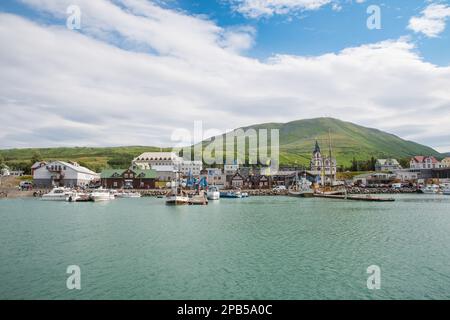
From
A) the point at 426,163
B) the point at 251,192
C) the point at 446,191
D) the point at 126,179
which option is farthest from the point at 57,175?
the point at 426,163

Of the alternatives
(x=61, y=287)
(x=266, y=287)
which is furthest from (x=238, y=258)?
(x=61, y=287)

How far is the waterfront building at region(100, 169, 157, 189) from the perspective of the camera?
394 ft

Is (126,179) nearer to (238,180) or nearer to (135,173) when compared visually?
(135,173)

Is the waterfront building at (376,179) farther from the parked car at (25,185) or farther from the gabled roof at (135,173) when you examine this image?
the parked car at (25,185)

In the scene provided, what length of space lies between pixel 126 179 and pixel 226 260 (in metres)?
103

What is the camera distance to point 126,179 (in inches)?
4737

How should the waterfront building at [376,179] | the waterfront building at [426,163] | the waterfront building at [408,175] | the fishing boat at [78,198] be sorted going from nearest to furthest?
the fishing boat at [78,198], the waterfront building at [376,179], the waterfront building at [408,175], the waterfront building at [426,163]

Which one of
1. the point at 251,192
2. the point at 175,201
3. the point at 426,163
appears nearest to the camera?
the point at 175,201

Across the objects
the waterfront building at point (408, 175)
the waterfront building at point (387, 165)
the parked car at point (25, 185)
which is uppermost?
the waterfront building at point (387, 165)

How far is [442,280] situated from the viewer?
17844mm

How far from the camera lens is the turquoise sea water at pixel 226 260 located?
54.5ft

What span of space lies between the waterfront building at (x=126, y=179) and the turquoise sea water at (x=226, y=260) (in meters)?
83.6

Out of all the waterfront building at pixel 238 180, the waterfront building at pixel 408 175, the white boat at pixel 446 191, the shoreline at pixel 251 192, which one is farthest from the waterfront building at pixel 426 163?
the waterfront building at pixel 238 180

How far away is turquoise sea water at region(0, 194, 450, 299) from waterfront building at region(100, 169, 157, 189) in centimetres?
8358
